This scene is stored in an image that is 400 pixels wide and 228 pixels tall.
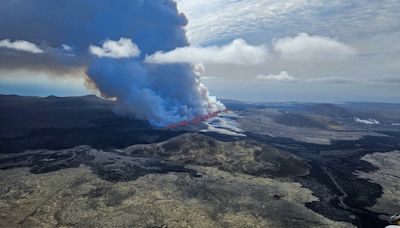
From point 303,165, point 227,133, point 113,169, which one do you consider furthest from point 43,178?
point 227,133

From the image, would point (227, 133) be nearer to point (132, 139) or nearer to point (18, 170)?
point (132, 139)

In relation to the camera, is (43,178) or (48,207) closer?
(48,207)

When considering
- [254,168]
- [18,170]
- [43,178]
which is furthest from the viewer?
[254,168]

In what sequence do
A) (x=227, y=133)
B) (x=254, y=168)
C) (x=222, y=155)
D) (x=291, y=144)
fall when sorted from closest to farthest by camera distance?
(x=254, y=168) → (x=222, y=155) → (x=291, y=144) → (x=227, y=133)

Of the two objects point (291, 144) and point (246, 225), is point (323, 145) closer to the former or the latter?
point (291, 144)

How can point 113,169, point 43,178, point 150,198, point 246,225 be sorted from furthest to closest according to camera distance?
point 113,169
point 43,178
point 150,198
point 246,225

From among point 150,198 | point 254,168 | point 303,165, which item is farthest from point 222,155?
point 150,198
